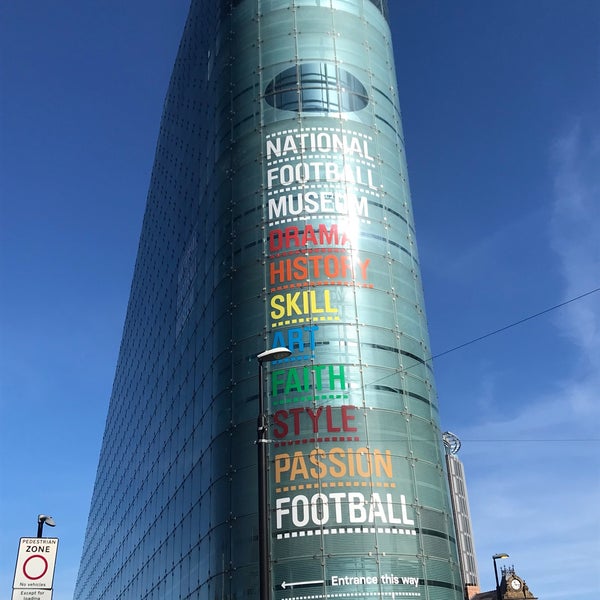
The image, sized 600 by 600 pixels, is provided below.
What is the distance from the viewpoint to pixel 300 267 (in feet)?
104

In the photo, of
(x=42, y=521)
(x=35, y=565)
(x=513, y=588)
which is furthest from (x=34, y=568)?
(x=513, y=588)

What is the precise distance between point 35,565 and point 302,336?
1619cm

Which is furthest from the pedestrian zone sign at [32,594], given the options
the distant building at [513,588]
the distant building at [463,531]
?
the distant building at [463,531]

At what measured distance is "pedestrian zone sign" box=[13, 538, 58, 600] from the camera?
15.9 metres

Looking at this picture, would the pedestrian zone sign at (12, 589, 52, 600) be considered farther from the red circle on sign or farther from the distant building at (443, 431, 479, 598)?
the distant building at (443, 431, 479, 598)

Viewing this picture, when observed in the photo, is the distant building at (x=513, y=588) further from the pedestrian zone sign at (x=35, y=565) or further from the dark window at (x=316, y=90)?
the pedestrian zone sign at (x=35, y=565)

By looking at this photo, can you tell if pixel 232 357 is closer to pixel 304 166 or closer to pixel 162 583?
pixel 304 166

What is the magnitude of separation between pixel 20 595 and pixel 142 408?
4557cm

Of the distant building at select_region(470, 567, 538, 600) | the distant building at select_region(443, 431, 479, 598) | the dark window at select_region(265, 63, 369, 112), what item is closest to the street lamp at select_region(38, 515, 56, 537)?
the dark window at select_region(265, 63, 369, 112)

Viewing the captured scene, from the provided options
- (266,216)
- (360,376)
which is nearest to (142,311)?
(266,216)

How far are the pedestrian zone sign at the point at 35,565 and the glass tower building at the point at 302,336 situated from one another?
11976 millimetres

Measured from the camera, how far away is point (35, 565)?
16188 millimetres

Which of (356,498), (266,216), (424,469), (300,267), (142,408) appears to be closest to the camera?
(356,498)

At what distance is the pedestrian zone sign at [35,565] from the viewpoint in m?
15.9
